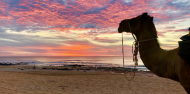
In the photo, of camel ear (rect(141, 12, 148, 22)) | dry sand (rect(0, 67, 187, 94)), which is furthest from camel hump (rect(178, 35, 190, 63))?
dry sand (rect(0, 67, 187, 94))

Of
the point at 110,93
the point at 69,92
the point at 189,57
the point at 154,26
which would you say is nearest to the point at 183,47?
the point at 189,57

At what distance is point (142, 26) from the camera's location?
13.0 feet

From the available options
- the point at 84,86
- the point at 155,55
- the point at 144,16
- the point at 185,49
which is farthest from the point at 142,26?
the point at 84,86

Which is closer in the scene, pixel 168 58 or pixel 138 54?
pixel 168 58

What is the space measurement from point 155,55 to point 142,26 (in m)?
0.90

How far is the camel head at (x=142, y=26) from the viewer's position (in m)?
3.82

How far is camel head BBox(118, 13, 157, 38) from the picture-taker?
3.82 meters

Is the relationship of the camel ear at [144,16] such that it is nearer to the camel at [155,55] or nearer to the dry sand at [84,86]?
the camel at [155,55]

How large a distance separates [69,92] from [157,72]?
25.0 feet

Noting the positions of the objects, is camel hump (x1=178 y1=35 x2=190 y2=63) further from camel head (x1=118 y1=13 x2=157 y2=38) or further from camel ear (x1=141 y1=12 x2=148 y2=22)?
camel ear (x1=141 y1=12 x2=148 y2=22)

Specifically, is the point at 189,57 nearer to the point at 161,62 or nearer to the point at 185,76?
the point at 185,76

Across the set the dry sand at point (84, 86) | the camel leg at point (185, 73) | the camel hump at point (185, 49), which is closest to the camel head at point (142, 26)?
the camel hump at point (185, 49)

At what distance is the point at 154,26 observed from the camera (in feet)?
12.7

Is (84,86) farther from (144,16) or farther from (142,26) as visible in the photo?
(144,16)
